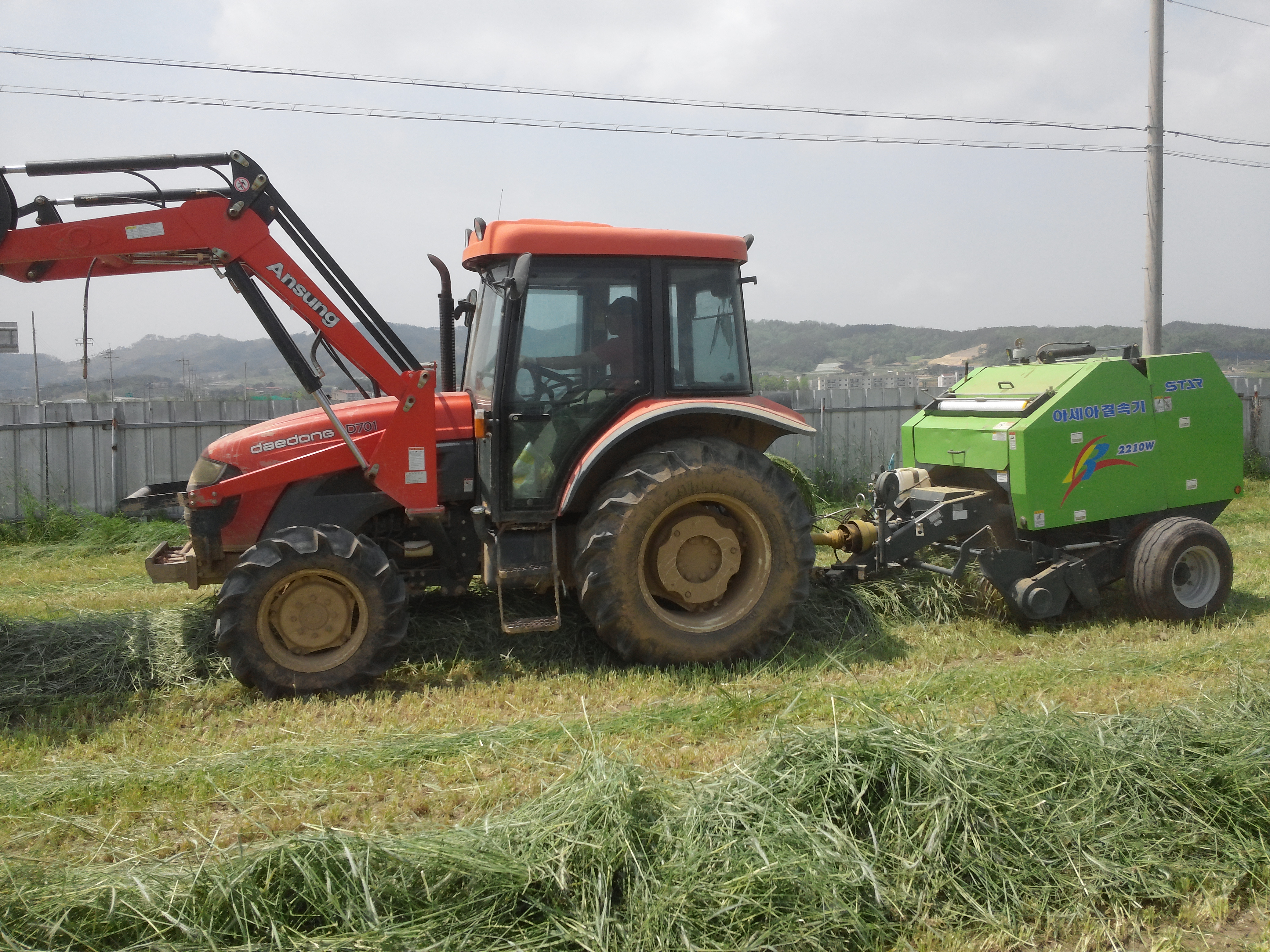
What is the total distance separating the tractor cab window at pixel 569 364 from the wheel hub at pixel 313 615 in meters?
1.08

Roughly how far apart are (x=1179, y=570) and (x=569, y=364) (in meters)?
4.37

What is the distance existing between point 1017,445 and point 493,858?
177 inches

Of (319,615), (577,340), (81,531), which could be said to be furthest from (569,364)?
(81,531)

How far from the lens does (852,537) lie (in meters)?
6.50

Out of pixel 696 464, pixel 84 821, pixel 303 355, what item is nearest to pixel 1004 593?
pixel 696 464

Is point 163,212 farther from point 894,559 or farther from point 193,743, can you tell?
point 894,559

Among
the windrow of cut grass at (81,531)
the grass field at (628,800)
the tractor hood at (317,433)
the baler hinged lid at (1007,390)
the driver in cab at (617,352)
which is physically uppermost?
the driver in cab at (617,352)

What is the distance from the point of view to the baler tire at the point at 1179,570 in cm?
626

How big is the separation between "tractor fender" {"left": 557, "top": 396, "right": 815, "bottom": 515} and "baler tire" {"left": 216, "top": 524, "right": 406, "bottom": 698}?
1.09 meters

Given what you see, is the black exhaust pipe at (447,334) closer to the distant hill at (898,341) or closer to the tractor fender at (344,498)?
the tractor fender at (344,498)

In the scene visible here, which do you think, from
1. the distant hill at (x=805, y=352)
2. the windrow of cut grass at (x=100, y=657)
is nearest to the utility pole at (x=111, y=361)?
the distant hill at (x=805, y=352)

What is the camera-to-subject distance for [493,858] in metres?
2.96

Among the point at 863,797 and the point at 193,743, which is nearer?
the point at 863,797

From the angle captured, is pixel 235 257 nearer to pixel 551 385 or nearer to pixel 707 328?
pixel 551 385
